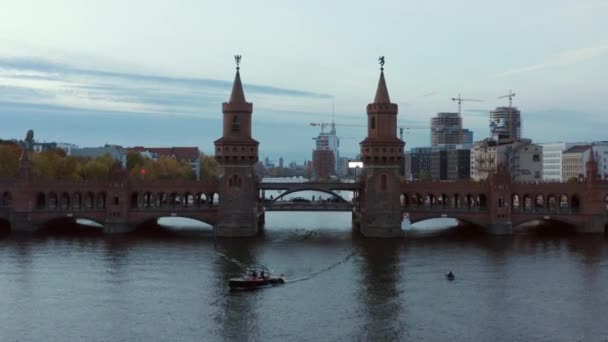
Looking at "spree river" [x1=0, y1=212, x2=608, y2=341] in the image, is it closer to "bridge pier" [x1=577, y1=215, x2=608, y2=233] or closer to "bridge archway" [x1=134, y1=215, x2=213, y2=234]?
"bridge pier" [x1=577, y1=215, x2=608, y2=233]

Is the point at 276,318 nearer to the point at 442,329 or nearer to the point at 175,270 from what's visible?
the point at 442,329

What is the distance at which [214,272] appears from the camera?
87.5 meters

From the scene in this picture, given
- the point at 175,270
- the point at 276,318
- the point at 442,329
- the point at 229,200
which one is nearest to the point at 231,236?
the point at 229,200

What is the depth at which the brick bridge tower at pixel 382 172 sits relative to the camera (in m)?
118

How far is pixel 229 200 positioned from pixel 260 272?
119 ft

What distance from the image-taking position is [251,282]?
78500 millimetres

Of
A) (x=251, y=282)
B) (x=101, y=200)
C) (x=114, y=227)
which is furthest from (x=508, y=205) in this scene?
(x=101, y=200)

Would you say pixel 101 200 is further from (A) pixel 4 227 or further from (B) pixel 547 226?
(B) pixel 547 226

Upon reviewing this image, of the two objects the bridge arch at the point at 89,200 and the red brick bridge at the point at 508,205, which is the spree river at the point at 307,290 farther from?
the bridge arch at the point at 89,200

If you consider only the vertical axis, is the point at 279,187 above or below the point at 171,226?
above

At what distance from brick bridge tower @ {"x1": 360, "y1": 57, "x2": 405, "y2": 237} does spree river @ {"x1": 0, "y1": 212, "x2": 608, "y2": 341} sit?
14.2ft

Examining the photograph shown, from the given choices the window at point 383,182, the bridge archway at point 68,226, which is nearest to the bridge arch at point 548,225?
the window at point 383,182

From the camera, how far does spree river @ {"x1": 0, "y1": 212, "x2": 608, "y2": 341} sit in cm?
6253

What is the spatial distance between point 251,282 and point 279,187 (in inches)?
1974
